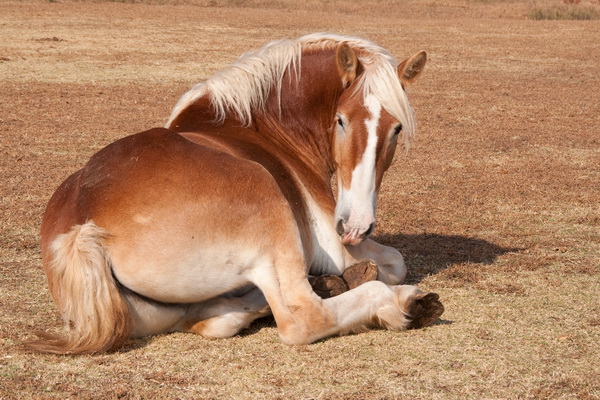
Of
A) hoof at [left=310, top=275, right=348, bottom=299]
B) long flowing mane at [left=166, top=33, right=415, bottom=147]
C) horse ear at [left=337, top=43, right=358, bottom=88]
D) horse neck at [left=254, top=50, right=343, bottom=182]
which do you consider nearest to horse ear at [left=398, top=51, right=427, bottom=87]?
long flowing mane at [left=166, top=33, right=415, bottom=147]

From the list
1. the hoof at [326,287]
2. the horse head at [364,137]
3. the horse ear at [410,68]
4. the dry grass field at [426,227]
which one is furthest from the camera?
the horse ear at [410,68]

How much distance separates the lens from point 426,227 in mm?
6957

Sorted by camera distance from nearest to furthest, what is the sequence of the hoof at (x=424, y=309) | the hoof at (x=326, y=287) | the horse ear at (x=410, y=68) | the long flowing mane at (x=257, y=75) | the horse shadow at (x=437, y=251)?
1. the hoof at (x=424, y=309)
2. the hoof at (x=326, y=287)
3. the horse ear at (x=410, y=68)
4. the long flowing mane at (x=257, y=75)
5. the horse shadow at (x=437, y=251)

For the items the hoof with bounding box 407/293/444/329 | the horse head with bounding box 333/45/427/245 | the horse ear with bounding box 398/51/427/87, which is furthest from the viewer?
the horse ear with bounding box 398/51/427/87

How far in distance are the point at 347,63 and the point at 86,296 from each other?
76.5 inches

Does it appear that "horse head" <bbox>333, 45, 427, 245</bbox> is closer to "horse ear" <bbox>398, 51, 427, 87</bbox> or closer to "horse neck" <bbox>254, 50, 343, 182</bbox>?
"horse ear" <bbox>398, 51, 427, 87</bbox>

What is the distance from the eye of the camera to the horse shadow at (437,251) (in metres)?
5.86

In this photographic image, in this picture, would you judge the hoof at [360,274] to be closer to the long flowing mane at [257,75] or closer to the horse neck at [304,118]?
the horse neck at [304,118]

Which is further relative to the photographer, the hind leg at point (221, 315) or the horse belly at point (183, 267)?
the hind leg at point (221, 315)

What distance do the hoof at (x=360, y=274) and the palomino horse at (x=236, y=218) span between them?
11cm

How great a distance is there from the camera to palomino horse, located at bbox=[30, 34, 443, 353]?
400 cm

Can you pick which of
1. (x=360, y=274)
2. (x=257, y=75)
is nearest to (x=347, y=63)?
(x=257, y=75)

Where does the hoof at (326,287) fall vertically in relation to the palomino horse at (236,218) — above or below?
below

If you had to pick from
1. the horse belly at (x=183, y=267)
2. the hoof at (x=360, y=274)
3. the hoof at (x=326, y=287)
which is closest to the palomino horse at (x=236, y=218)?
the horse belly at (x=183, y=267)
